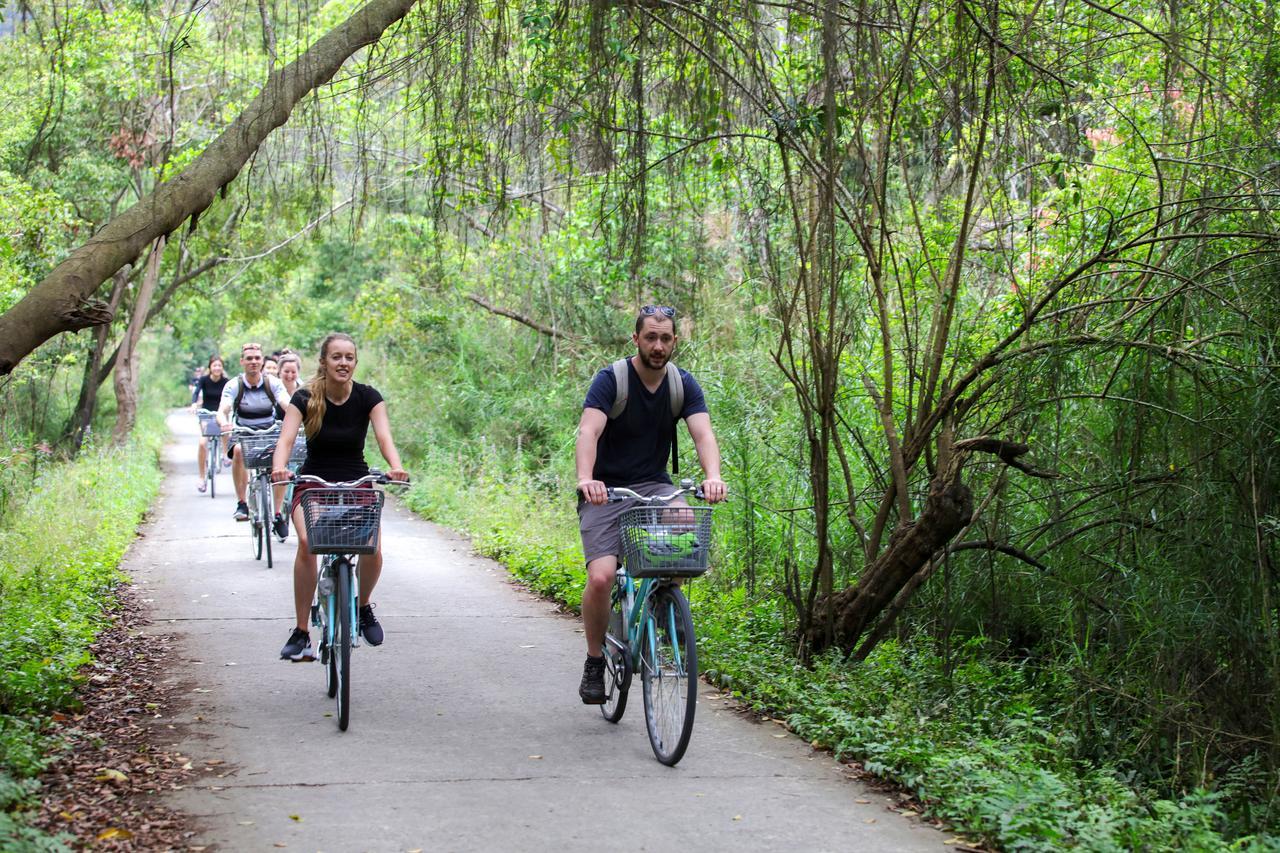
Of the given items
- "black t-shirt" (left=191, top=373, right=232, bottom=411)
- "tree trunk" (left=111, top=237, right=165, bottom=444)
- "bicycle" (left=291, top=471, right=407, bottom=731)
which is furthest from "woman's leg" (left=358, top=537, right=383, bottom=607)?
"tree trunk" (left=111, top=237, right=165, bottom=444)

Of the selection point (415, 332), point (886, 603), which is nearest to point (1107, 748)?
point (886, 603)

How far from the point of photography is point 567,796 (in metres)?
5.72

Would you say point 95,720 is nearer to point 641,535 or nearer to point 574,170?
point 641,535

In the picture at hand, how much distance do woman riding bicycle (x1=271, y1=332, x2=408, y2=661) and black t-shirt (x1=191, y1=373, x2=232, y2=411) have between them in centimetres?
1503

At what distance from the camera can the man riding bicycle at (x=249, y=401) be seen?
49.0 feet

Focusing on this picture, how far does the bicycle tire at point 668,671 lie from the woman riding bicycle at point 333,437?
1903 millimetres

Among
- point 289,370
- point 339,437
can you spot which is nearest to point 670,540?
point 339,437

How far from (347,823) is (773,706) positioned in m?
2.97

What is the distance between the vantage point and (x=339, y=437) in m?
7.71

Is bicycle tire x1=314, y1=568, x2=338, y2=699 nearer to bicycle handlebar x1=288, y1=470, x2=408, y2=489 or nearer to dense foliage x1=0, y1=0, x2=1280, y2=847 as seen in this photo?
bicycle handlebar x1=288, y1=470, x2=408, y2=489

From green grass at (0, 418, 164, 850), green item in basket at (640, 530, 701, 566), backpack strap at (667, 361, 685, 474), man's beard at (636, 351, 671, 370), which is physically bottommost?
green grass at (0, 418, 164, 850)

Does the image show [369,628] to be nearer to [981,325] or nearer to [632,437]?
[632,437]

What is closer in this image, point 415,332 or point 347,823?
point 347,823

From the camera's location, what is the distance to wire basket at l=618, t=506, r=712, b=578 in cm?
608
